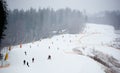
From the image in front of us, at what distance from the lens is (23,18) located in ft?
507

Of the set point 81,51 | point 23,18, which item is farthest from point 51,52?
point 23,18

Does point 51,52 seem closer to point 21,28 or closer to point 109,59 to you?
point 109,59

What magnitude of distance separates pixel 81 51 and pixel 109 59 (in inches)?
304

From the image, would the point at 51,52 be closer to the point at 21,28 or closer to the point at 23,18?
the point at 21,28

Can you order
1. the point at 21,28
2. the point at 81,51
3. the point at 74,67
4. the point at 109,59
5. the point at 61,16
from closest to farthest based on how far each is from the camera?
the point at 74,67 < the point at 109,59 < the point at 81,51 < the point at 21,28 < the point at 61,16

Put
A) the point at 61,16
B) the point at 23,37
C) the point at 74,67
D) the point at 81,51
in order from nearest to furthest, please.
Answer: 1. the point at 74,67
2. the point at 81,51
3. the point at 23,37
4. the point at 61,16

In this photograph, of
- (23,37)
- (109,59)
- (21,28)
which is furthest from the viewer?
(21,28)

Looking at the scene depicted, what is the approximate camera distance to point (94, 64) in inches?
1340

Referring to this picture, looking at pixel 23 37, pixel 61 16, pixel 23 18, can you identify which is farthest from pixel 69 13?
pixel 23 37

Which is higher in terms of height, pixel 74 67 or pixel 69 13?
pixel 69 13

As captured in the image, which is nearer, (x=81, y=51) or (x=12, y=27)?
(x=81, y=51)

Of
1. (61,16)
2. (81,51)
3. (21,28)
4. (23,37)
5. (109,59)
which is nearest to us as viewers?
(109,59)

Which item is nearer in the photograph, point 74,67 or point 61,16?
point 74,67

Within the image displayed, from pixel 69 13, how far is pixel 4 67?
432 ft
